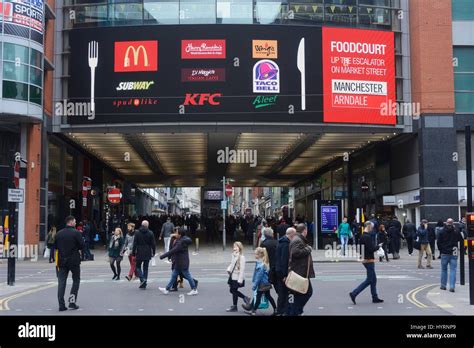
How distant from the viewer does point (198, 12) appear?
34719mm

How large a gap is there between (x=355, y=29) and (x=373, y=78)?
3054 mm

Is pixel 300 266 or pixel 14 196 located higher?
pixel 14 196

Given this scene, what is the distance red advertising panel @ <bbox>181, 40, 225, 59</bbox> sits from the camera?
34.1 meters

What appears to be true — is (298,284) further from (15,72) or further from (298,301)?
(15,72)

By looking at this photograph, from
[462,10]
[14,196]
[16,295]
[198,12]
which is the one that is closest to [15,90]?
[198,12]

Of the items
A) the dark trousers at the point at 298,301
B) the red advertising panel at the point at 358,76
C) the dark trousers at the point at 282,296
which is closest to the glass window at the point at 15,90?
the red advertising panel at the point at 358,76

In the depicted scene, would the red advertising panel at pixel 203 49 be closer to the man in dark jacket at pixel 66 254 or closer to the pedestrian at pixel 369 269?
the pedestrian at pixel 369 269

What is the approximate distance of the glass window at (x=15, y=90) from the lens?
29.4 m

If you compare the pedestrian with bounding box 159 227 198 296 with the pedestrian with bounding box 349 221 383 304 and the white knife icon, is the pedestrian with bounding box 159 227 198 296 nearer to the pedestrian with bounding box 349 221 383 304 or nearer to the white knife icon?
the pedestrian with bounding box 349 221 383 304

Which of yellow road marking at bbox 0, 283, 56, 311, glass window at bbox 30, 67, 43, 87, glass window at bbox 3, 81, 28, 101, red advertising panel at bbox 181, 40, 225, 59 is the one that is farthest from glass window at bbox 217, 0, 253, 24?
yellow road marking at bbox 0, 283, 56, 311

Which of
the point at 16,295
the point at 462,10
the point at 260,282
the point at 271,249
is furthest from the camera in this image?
the point at 462,10

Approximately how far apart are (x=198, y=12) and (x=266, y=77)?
18.0ft

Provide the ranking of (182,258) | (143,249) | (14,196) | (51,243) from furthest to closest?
(51,243)
(14,196)
(143,249)
(182,258)
